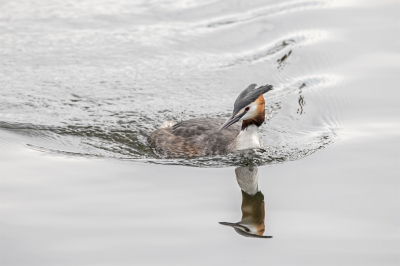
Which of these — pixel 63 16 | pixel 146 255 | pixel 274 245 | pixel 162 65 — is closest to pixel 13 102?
pixel 162 65

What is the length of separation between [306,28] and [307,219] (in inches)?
286

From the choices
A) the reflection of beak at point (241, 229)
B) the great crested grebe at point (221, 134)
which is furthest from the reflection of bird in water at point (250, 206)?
the great crested grebe at point (221, 134)

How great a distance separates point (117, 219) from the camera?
20.9 feet

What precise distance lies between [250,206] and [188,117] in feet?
11.1

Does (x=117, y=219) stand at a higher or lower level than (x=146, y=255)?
higher

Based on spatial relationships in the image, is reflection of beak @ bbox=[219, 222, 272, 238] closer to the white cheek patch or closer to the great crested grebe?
the great crested grebe

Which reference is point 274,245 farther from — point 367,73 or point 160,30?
point 160,30

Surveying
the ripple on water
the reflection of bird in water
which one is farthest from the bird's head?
the reflection of bird in water

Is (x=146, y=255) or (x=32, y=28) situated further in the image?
(x=32, y=28)

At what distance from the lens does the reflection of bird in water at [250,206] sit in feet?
20.9

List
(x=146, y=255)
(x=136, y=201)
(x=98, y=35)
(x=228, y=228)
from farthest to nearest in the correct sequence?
(x=98, y=35), (x=136, y=201), (x=228, y=228), (x=146, y=255)

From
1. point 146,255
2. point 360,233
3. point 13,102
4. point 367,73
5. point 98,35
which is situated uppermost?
point 98,35

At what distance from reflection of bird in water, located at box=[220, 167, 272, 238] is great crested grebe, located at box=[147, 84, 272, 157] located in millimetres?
514

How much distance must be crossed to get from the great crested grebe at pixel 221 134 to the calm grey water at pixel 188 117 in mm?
268
